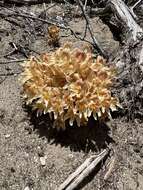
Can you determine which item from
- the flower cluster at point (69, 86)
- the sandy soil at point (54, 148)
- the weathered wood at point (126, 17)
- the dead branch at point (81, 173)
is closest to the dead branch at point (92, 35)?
the weathered wood at point (126, 17)

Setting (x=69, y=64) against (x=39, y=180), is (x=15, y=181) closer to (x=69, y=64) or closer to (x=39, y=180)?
(x=39, y=180)

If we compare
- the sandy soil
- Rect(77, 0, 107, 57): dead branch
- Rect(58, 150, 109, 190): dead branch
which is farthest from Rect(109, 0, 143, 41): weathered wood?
Rect(58, 150, 109, 190): dead branch

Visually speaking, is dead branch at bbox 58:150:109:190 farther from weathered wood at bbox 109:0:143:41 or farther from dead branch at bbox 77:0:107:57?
weathered wood at bbox 109:0:143:41

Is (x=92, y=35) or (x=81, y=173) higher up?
(x=92, y=35)

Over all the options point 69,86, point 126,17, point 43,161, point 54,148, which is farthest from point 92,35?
point 43,161

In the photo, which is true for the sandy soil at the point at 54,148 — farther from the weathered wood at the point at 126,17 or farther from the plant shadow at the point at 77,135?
the weathered wood at the point at 126,17

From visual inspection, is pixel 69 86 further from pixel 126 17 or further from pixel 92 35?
pixel 126 17

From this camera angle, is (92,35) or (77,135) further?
(92,35)
